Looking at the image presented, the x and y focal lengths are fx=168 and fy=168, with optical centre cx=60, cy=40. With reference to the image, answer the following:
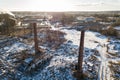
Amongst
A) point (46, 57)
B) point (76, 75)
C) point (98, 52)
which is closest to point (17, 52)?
point (46, 57)

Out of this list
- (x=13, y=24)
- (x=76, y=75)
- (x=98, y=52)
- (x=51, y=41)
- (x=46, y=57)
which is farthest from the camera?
(x=13, y=24)

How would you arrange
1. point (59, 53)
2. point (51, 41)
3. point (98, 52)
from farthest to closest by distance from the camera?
1. point (51, 41)
2. point (98, 52)
3. point (59, 53)

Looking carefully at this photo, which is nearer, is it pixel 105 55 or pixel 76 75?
pixel 76 75

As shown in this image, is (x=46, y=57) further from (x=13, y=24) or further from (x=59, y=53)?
(x=13, y=24)

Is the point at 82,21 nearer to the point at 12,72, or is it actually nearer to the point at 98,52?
the point at 12,72

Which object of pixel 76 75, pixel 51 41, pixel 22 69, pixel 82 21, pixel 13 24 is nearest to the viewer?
pixel 82 21

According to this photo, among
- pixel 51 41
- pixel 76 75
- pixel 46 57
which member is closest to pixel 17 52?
pixel 46 57

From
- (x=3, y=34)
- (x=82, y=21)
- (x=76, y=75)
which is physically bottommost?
(x=76, y=75)

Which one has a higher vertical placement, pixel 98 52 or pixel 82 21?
pixel 82 21

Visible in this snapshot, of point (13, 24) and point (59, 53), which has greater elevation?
point (13, 24)
